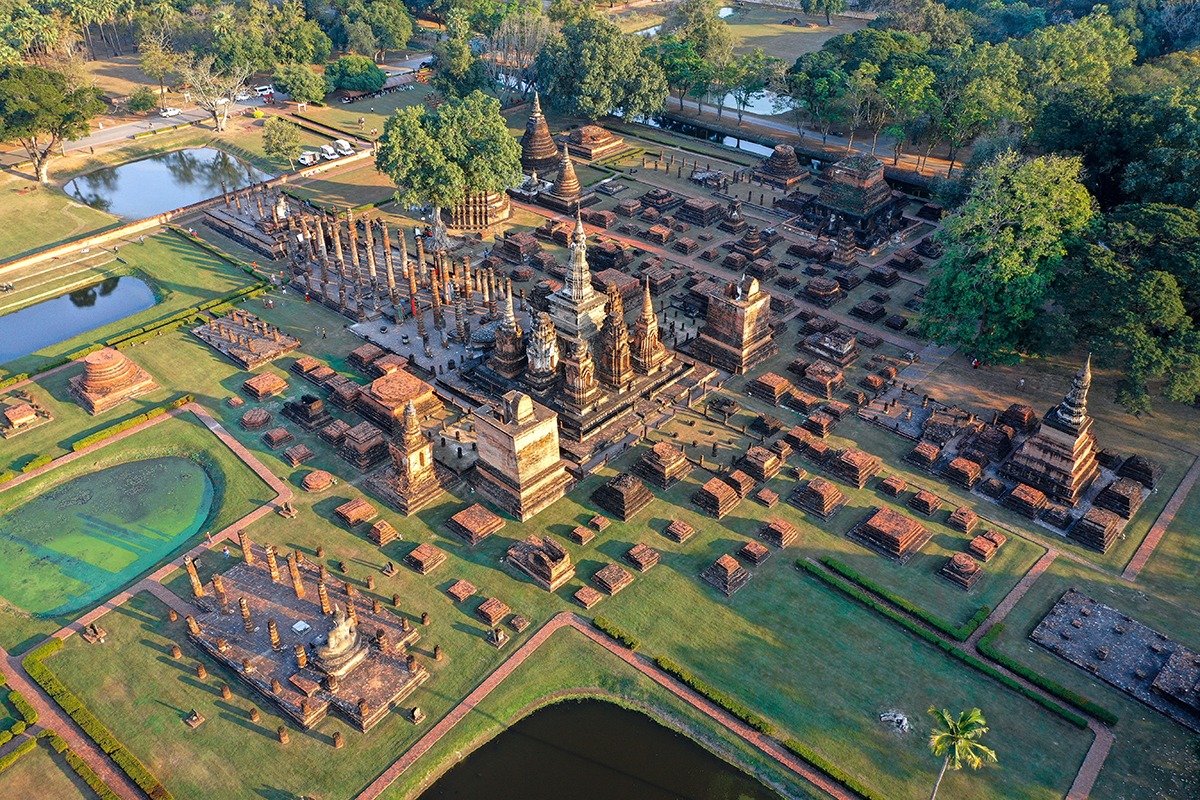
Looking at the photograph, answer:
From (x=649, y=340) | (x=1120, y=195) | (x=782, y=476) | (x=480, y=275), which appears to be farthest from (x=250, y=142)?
(x=1120, y=195)

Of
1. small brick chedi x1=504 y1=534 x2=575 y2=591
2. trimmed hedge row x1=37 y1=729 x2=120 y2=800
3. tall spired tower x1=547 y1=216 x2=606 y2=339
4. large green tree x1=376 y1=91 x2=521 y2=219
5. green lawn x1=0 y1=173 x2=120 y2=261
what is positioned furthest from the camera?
green lawn x1=0 y1=173 x2=120 y2=261

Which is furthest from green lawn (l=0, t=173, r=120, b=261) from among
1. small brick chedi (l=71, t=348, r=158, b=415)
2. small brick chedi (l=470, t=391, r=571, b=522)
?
small brick chedi (l=470, t=391, r=571, b=522)

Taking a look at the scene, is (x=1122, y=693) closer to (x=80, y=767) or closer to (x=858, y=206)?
(x=80, y=767)

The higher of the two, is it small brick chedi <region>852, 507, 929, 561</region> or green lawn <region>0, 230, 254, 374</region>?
green lawn <region>0, 230, 254, 374</region>

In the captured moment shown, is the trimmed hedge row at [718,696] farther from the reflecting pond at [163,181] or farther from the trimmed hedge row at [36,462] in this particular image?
the reflecting pond at [163,181]

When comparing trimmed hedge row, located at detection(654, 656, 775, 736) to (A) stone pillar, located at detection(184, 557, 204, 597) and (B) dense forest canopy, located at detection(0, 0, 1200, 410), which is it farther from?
(B) dense forest canopy, located at detection(0, 0, 1200, 410)

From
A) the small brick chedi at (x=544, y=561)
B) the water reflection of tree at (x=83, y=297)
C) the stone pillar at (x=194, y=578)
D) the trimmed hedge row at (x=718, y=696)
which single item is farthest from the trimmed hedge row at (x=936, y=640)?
the water reflection of tree at (x=83, y=297)
